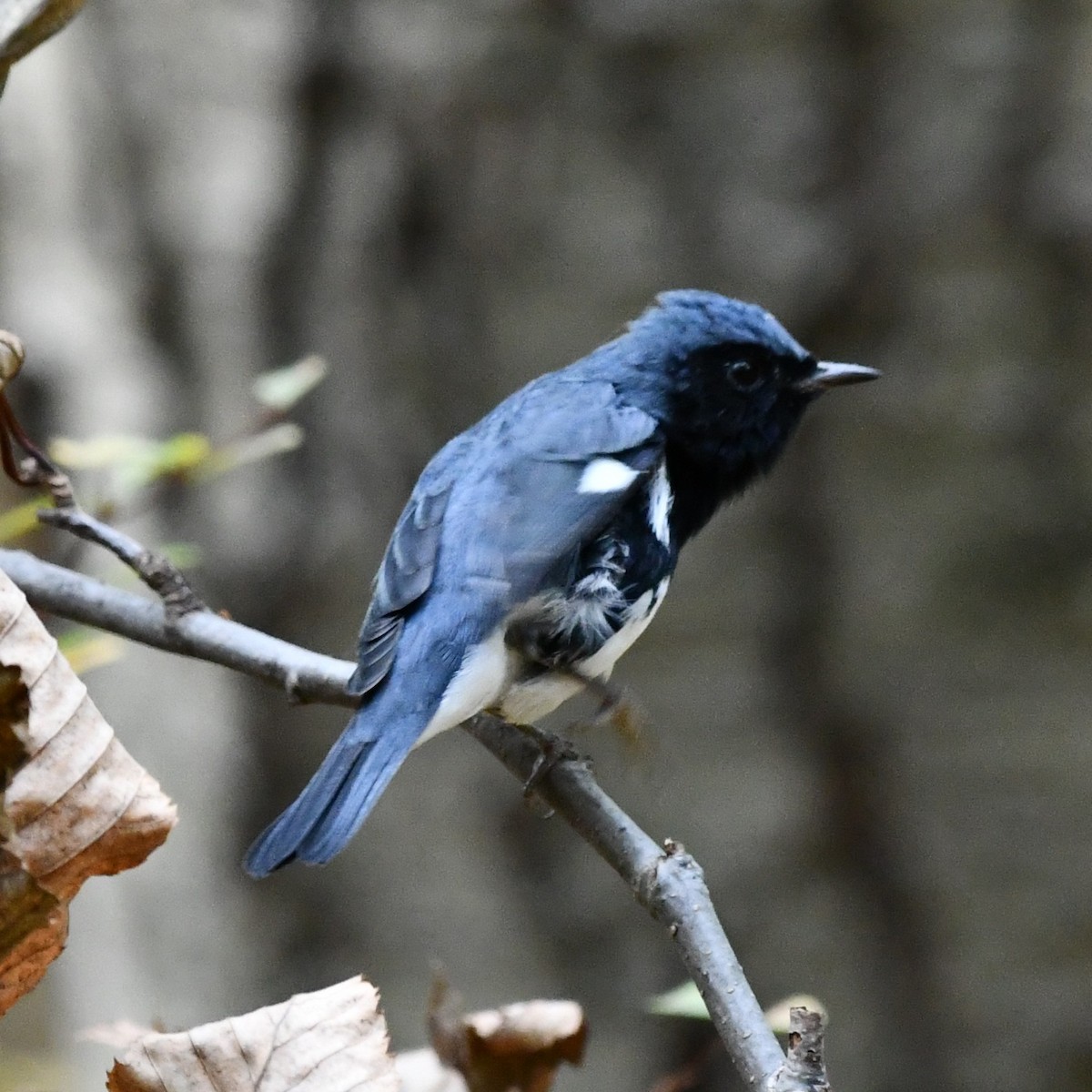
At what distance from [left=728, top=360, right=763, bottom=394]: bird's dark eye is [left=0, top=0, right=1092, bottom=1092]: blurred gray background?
1310 mm

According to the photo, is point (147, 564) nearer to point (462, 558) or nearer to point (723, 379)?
point (462, 558)

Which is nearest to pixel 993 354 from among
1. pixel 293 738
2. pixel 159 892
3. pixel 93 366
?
pixel 293 738

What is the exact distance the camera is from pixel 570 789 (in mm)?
1652

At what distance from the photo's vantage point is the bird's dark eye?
241 centimetres

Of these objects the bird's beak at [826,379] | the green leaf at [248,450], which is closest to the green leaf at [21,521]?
the green leaf at [248,450]

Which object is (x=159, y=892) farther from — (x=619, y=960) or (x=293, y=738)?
(x=619, y=960)

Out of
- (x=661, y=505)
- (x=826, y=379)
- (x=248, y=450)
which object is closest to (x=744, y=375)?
(x=826, y=379)

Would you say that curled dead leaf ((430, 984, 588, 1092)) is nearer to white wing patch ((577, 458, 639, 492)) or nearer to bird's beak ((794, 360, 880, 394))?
white wing patch ((577, 458, 639, 492))

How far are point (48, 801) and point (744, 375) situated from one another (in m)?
1.49

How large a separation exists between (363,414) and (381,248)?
1.48 ft

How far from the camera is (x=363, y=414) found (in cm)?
384

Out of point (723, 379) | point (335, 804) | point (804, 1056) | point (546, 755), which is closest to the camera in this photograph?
point (804, 1056)

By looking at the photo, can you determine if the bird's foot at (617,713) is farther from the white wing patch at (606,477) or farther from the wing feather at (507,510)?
the white wing patch at (606,477)

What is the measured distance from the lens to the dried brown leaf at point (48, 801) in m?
1.23
